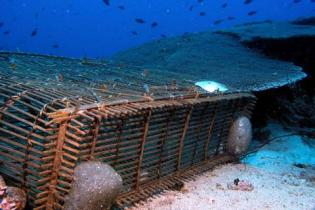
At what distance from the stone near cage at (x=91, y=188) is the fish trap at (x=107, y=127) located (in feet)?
0.29

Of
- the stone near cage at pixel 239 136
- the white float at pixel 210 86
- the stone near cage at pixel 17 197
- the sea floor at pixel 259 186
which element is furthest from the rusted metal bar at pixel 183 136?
the stone near cage at pixel 17 197

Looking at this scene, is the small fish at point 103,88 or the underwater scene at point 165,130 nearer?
the underwater scene at point 165,130

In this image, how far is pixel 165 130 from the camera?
172 inches

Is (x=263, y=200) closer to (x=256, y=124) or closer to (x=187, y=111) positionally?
(x=187, y=111)

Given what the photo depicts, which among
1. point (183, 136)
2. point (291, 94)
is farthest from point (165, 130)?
point (291, 94)

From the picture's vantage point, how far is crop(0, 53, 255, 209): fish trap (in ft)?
10.2

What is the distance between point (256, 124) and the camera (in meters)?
8.40

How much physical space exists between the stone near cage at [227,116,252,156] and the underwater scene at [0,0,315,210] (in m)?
0.02

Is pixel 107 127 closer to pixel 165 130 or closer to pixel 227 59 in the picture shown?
pixel 165 130

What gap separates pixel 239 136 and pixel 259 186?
3.34ft

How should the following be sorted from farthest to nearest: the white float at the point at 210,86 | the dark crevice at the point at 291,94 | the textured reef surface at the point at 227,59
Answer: the dark crevice at the point at 291,94, the textured reef surface at the point at 227,59, the white float at the point at 210,86

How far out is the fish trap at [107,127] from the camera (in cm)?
310

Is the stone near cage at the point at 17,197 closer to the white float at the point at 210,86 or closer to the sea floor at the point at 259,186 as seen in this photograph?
the sea floor at the point at 259,186

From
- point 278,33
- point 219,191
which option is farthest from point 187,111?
point 278,33
